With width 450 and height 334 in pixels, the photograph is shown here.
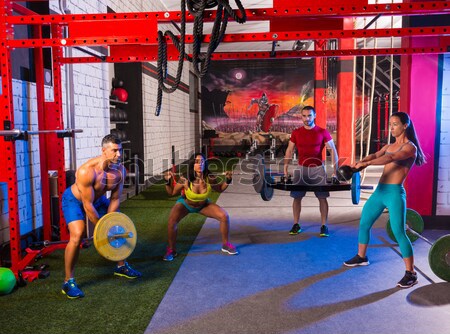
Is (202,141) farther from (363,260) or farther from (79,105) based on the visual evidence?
(363,260)

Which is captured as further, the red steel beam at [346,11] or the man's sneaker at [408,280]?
the man's sneaker at [408,280]

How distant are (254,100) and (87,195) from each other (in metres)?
14.2

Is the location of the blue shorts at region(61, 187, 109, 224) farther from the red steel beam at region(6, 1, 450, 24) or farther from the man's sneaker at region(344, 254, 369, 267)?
the man's sneaker at region(344, 254, 369, 267)

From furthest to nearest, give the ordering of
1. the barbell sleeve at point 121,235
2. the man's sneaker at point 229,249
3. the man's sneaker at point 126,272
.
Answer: the man's sneaker at point 229,249
the man's sneaker at point 126,272
the barbell sleeve at point 121,235

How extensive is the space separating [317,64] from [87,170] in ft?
27.7

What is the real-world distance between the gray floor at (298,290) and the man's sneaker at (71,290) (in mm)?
589

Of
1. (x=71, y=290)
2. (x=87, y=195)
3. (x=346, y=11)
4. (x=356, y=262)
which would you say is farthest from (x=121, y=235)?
(x=346, y=11)

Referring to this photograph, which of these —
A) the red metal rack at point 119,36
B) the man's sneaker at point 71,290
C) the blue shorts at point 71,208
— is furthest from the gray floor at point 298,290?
the red metal rack at point 119,36

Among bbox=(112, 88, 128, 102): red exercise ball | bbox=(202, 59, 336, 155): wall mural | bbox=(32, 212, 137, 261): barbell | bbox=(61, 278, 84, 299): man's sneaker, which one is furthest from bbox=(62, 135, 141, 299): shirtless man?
bbox=(202, 59, 336, 155): wall mural

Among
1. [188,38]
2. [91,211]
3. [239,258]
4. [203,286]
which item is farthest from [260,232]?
[188,38]

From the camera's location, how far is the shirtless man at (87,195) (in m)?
2.85

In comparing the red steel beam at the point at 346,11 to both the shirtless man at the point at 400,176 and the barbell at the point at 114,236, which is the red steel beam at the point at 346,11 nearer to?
the shirtless man at the point at 400,176

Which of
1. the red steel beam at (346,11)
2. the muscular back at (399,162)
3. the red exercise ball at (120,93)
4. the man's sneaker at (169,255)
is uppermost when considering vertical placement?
the red steel beam at (346,11)

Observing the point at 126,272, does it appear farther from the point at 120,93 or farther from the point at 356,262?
the point at 120,93
